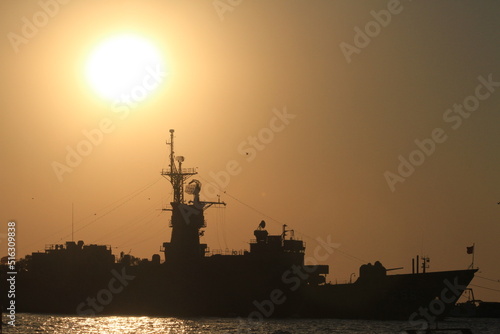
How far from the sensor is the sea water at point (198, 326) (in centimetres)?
6225

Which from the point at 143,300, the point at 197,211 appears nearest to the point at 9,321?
the point at 143,300

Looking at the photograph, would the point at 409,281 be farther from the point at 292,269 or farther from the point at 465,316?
the point at 465,316

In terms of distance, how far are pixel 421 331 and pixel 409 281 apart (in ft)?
76.3

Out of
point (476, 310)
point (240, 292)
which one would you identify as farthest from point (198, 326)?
point (476, 310)

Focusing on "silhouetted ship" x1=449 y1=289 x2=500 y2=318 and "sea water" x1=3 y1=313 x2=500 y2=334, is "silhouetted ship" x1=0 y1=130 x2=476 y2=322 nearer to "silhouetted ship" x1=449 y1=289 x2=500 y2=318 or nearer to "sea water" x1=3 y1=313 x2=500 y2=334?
"sea water" x1=3 y1=313 x2=500 y2=334

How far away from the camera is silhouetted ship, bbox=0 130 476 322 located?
75.2 m

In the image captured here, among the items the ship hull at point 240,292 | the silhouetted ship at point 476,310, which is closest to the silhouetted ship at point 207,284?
the ship hull at point 240,292

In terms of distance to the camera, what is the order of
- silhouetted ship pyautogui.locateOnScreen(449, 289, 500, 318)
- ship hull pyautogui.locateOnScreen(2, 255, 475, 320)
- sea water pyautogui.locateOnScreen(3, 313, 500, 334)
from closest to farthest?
sea water pyautogui.locateOnScreen(3, 313, 500, 334)
ship hull pyautogui.locateOnScreen(2, 255, 475, 320)
silhouetted ship pyautogui.locateOnScreen(449, 289, 500, 318)

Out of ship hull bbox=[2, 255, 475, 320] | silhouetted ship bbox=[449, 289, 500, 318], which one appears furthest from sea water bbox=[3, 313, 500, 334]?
silhouetted ship bbox=[449, 289, 500, 318]

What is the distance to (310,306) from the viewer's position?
7706cm

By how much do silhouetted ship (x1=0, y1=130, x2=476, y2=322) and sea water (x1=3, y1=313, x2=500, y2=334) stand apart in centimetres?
291

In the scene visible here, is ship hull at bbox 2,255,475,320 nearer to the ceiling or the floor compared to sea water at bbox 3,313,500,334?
nearer to the ceiling

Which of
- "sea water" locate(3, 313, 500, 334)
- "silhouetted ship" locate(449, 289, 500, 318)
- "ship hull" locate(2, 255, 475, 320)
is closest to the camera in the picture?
"sea water" locate(3, 313, 500, 334)

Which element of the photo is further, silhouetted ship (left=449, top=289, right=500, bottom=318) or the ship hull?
silhouetted ship (left=449, top=289, right=500, bottom=318)
